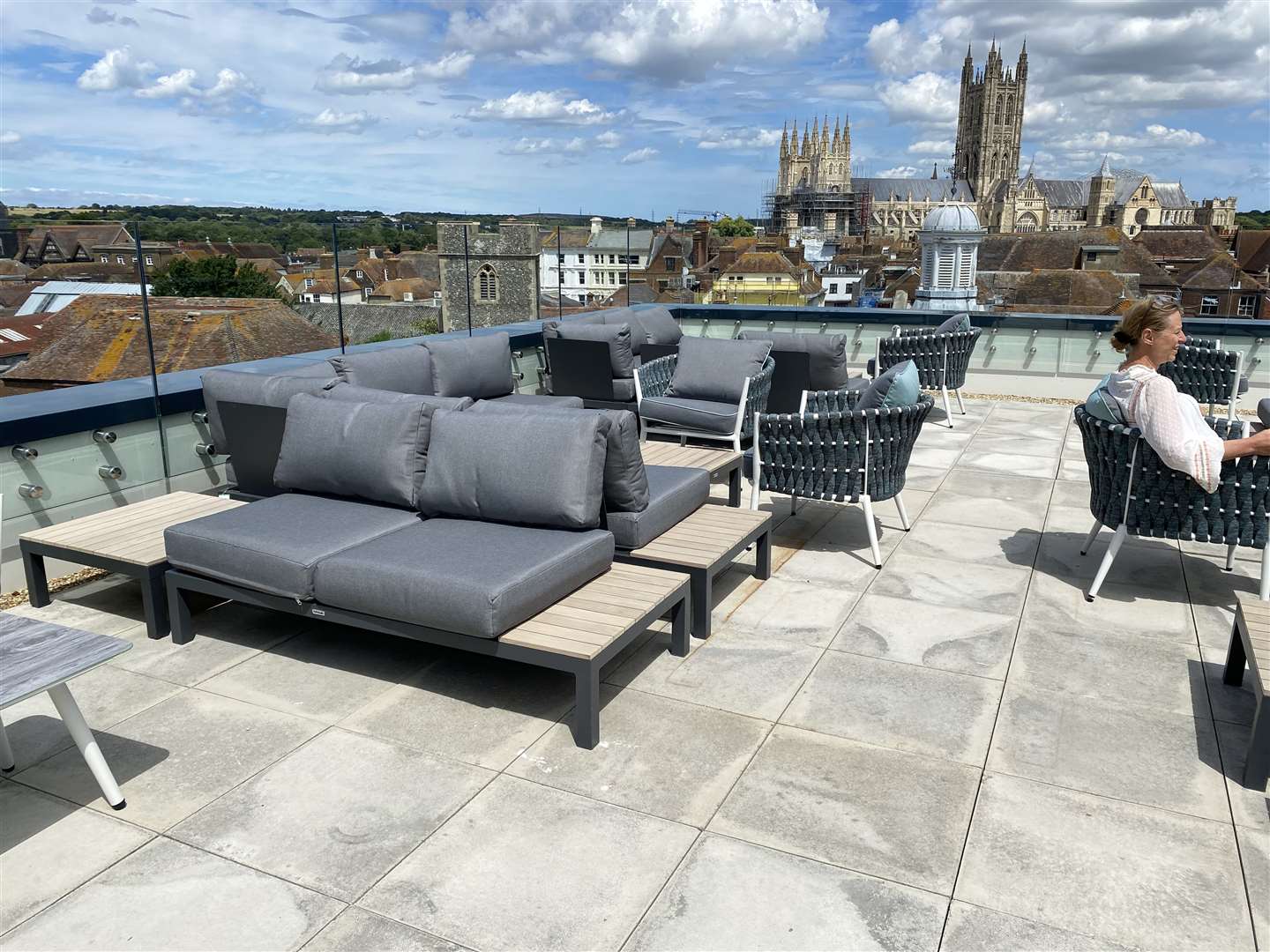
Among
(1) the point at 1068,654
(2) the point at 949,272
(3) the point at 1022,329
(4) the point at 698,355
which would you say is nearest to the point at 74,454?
(4) the point at 698,355

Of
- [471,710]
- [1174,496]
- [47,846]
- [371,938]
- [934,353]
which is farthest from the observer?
[934,353]

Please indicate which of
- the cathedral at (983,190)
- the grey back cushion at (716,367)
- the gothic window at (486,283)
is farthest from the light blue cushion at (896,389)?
the cathedral at (983,190)

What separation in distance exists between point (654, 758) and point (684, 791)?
0.58 feet

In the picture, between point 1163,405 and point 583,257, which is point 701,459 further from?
point 583,257

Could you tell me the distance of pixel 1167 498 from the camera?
136 inches

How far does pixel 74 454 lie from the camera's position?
4035mm

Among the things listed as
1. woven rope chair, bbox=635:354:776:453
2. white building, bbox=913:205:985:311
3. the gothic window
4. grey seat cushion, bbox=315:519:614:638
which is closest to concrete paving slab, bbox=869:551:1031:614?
woven rope chair, bbox=635:354:776:453

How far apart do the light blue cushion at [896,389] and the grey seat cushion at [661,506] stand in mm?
877

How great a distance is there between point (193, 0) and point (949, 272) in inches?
330

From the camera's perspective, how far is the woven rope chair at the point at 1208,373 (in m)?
6.30

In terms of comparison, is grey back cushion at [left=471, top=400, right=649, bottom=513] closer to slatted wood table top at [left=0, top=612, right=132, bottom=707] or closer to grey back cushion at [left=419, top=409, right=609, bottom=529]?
grey back cushion at [left=419, top=409, right=609, bottom=529]

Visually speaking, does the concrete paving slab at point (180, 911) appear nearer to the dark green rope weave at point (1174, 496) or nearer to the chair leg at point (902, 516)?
the dark green rope weave at point (1174, 496)

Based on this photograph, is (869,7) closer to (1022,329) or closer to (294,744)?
(1022,329)

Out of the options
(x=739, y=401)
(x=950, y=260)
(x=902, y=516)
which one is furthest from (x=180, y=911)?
(x=950, y=260)
